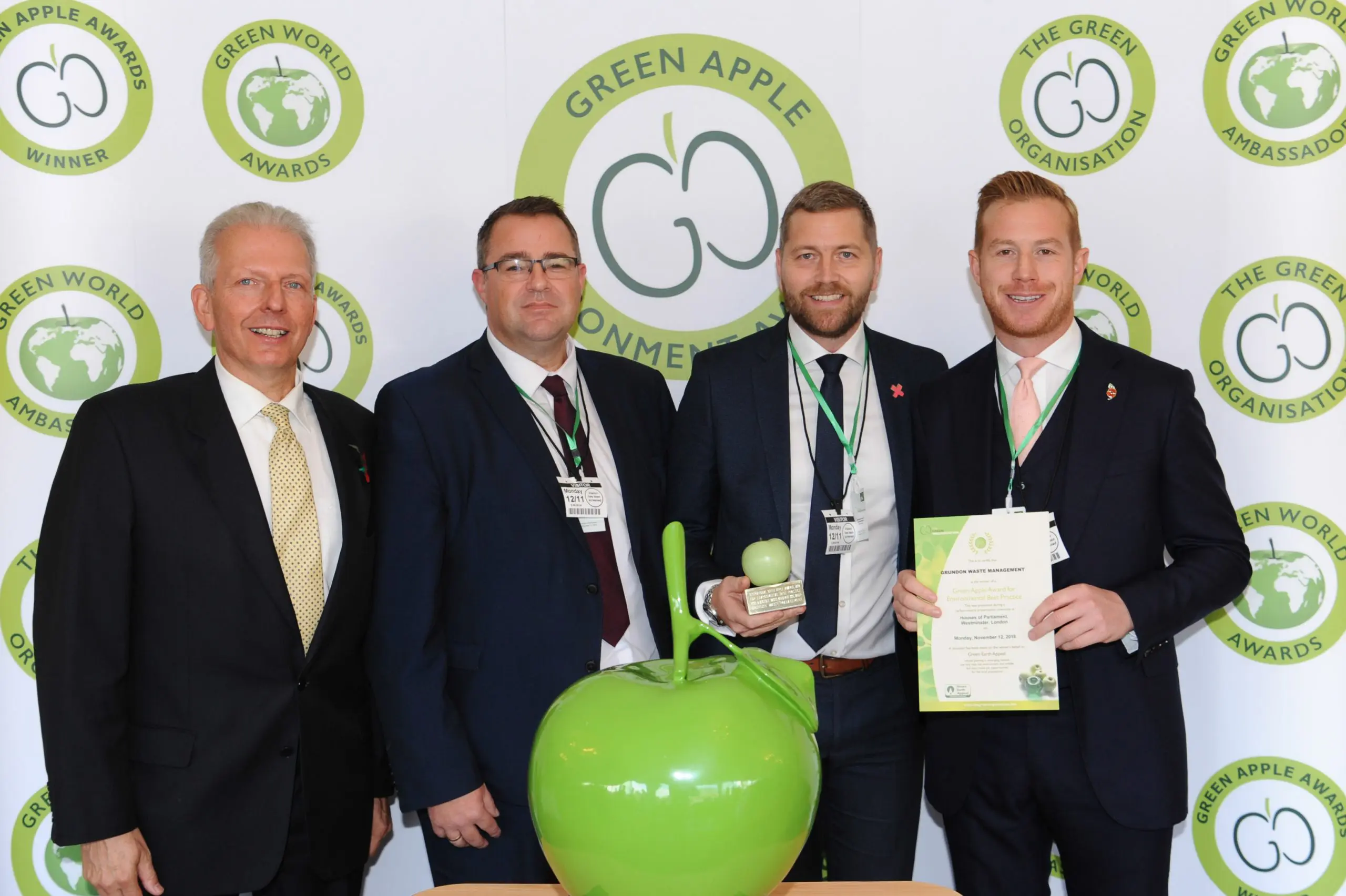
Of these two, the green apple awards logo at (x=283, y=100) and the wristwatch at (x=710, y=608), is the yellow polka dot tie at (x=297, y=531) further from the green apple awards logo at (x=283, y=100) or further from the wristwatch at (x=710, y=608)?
the green apple awards logo at (x=283, y=100)

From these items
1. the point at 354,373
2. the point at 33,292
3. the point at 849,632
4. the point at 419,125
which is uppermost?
the point at 419,125

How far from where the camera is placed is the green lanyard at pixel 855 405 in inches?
107

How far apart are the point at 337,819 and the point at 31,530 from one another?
1.46 m

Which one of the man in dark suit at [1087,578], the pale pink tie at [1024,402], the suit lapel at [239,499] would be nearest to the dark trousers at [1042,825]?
the man in dark suit at [1087,578]

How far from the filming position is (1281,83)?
10.7ft

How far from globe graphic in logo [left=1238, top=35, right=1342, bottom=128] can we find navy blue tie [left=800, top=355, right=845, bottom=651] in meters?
1.64

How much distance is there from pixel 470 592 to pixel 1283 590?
2.41 m

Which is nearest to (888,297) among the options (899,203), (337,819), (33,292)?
(899,203)

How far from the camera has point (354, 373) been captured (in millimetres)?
3316

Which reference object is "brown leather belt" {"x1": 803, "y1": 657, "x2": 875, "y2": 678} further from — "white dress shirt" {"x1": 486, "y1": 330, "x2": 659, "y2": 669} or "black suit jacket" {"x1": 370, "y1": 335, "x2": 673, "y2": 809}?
"black suit jacket" {"x1": 370, "y1": 335, "x2": 673, "y2": 809}

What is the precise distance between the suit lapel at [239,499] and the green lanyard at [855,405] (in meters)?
1.35

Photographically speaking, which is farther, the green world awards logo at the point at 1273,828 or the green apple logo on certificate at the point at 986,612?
the green world awards logo at the point at 1273,828

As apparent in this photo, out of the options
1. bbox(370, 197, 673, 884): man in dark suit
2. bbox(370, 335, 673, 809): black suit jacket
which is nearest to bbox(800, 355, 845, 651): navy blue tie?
bbox(370, 197, 673, 884): man in dark suit

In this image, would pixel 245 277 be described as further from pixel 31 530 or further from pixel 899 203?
pixel 899 203
